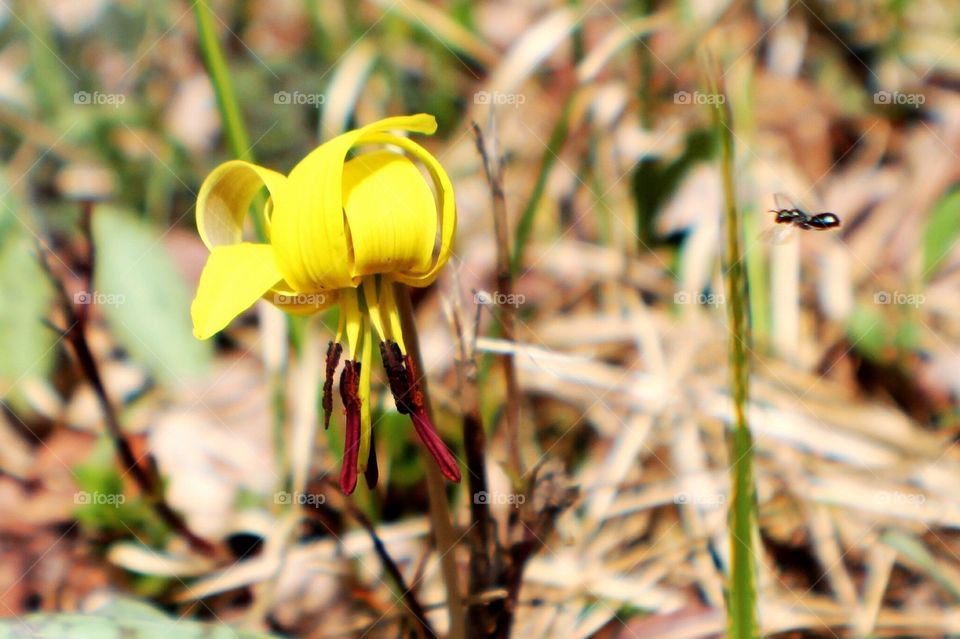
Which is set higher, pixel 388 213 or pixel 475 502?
pixel 388 213

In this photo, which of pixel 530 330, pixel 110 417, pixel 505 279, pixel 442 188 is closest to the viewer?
pixel 442 188

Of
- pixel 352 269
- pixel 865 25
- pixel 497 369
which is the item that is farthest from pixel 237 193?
pixel 865 25

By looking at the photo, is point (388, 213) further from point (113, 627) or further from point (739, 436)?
point (113, 627)

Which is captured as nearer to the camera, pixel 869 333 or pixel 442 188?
pixel 442 188

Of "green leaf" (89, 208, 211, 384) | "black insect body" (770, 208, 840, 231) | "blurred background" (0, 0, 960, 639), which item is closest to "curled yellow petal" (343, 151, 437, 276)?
"blurred background" (0, 0, 960, 639)

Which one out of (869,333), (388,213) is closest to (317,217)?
(388,213)

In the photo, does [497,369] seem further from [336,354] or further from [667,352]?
[336,354]

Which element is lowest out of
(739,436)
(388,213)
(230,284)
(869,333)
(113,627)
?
(113,627)

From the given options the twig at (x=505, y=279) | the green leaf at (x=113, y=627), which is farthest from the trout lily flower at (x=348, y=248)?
the green leaf at (x=113, y=627)
